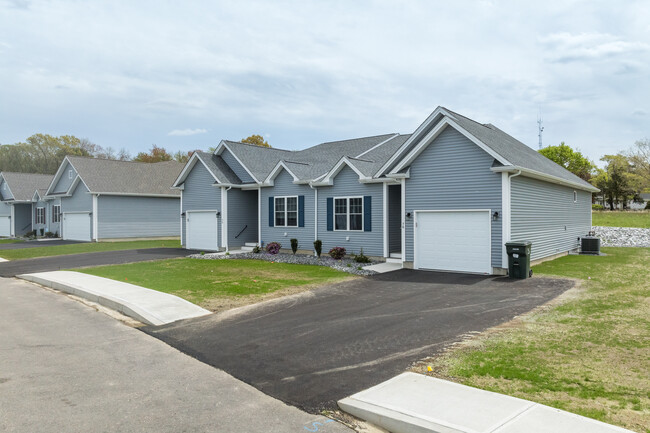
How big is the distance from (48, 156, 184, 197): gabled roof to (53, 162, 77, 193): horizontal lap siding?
1.10 feet

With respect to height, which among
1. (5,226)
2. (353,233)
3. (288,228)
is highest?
(288,228)

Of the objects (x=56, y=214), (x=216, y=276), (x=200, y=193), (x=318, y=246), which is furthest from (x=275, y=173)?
(x=56, y=214)

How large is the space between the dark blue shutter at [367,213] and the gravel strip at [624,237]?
16416 mm

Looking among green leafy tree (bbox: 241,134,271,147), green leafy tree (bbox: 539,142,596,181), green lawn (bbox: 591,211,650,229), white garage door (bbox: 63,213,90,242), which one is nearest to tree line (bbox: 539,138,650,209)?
green leafy tree (bbox: 539,142,596,181)

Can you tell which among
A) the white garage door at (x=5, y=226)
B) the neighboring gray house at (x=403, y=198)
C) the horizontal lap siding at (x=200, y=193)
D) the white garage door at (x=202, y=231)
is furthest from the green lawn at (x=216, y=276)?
the white garage door at (x=5, y=226)

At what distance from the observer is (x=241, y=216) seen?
936 inches

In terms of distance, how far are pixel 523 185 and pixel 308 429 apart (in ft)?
43.4

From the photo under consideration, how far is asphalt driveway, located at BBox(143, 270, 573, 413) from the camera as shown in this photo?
554 centimetres

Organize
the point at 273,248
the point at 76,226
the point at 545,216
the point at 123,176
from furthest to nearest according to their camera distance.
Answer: the point at 123,176, the point at 76,226, the point at 273,248, the point at 545,216

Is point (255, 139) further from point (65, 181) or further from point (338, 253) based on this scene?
point (338, 253)

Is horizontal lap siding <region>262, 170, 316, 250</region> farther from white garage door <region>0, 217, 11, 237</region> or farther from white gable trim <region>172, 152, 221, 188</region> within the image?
white garage door <region>0, 217, 11, 237</region>

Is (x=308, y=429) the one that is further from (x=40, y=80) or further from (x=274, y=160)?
(x=40, y=80)

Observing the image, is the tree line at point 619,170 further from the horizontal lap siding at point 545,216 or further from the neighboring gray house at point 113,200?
the neighboring gray house at point 113,200

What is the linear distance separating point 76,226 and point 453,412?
3518cm
